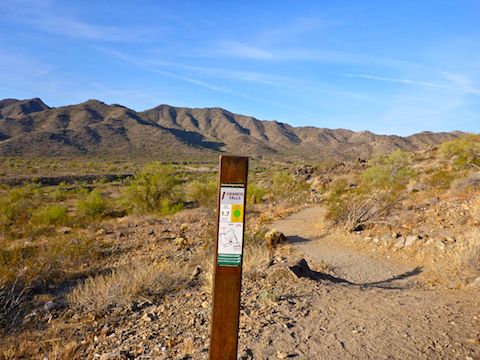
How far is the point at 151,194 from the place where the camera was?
20.0 m

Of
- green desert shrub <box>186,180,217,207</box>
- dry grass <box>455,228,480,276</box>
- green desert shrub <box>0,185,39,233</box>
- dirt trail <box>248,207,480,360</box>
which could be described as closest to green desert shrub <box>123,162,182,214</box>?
green desert shrub <box>186,180,217,207</box>

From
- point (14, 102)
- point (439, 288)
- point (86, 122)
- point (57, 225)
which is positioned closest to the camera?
point (439, 288)

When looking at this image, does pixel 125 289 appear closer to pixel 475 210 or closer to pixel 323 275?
pixel 323 275

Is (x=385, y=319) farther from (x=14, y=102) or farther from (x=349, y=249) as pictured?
(x=14, y=102)

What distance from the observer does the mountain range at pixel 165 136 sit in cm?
7375

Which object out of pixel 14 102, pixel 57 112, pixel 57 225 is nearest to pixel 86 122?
pixel 57 112

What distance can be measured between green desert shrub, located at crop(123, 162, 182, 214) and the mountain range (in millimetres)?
51732

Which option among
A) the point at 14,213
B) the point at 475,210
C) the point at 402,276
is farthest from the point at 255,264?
the point at 14,213

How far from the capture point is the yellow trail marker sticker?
3023 mm

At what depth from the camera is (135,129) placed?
3642 inches

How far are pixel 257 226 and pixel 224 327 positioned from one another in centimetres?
1158

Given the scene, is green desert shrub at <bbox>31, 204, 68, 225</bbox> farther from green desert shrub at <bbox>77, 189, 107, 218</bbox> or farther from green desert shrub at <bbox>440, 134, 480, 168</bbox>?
green desert shrub at <bbox>440, 134, 480, 168</bbox>

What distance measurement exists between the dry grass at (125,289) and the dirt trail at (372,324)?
229cm

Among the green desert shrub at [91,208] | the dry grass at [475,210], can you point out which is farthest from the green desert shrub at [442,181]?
the green desert shrub at [91,208]
